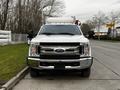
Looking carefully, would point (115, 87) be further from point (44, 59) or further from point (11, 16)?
point (11, 16)

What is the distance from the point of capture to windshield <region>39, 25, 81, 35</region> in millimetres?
11312

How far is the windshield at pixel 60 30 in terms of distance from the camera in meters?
11.3

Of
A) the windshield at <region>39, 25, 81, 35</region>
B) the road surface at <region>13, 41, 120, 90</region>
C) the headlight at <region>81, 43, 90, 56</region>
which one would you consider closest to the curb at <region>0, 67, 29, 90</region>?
the road surface at <region>13, 41, 120, 90</region>

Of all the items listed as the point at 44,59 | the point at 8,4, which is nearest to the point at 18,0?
the point at 8,4

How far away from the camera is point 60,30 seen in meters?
11.5

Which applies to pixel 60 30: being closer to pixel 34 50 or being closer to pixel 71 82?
pixel 34 50

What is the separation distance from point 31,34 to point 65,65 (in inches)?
135

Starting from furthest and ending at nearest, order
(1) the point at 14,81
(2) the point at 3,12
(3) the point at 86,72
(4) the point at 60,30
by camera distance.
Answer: (2) the point at 3,12
(4) the point at 60,30
(3) the point at 86,72
(1) the point at 14,81

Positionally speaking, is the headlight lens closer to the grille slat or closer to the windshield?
the grille slat

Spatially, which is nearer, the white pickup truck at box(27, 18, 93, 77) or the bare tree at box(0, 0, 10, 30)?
the white pickup truck at box(27, 18, 93, 77)

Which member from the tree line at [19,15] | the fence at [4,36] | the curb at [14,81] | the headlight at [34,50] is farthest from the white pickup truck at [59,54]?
the tree line at [19,15]

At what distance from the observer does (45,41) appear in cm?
937

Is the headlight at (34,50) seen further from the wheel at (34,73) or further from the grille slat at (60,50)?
the wheel at (34,73)

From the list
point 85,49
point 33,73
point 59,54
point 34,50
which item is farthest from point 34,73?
point 85,49
